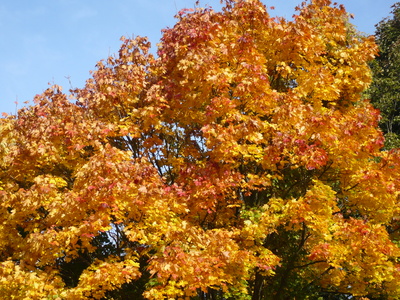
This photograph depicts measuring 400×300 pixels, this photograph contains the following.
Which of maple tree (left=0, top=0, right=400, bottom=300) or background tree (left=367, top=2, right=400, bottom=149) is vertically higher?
background tree (left=367, top=2, right=400, bottom=149)

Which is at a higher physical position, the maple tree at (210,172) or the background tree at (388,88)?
the background tree at (388,88)

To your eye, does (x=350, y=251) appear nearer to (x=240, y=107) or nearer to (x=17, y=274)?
(x=240, y=107)

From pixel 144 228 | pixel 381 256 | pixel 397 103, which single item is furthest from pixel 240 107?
pixel 397 103

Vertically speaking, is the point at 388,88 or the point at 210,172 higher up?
the point at 388,88

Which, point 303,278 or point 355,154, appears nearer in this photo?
point 355,154

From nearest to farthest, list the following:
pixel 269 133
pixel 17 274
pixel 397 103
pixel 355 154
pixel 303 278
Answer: pixel 17 274 → pixel 355 154 → pixel 269 133 → pixel 303 278 → pixel 397 103

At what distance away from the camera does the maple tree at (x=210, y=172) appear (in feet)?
32.3

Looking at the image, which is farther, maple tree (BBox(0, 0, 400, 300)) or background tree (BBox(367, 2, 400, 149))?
background tree (BBox(367, 2, 400, 149))

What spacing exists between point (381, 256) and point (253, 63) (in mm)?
6692

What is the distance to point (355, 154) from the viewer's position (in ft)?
38.2

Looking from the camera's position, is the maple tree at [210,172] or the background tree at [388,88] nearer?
the maple tree at [210,172]

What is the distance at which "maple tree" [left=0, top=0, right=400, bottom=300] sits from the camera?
388 inches

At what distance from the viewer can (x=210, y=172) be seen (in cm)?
1190

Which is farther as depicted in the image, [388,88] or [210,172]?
[388,88]
